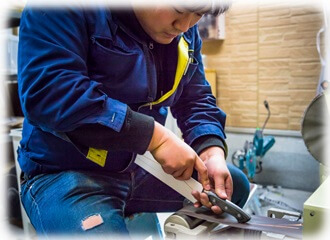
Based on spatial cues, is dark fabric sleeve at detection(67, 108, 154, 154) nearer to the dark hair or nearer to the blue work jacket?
the blue work jacket

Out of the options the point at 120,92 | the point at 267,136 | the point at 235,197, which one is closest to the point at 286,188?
the point at 267,136

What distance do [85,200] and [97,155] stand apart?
0.08 m

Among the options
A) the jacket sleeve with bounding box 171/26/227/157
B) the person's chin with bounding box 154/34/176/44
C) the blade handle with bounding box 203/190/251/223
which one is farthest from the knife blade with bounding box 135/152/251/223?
the person's chin with bounding box 154/34/176/44

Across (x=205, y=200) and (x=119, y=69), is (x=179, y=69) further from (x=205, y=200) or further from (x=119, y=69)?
(x=205, y=200)

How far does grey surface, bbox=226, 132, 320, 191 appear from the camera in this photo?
2.04 meters

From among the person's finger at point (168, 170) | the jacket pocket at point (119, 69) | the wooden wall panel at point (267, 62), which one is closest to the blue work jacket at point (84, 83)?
the jacket pocket at point (119, 69)

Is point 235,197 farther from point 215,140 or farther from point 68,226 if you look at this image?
point 68,226

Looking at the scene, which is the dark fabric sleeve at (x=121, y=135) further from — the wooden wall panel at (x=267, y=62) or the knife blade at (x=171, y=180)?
the wooden wall panel at (x=267, y=62)

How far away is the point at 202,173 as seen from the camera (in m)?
0.60

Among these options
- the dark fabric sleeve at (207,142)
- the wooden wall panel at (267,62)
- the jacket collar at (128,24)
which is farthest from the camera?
the wooden wall panel at (267,62)

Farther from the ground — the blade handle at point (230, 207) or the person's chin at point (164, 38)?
the person's chin at point (164, 38)

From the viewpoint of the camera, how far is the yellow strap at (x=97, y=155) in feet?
1.78

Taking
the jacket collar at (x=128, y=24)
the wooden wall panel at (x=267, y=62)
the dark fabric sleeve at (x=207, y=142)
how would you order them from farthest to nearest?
the wooden wall panel at (x=267, y=62)
the dark fabric sleeve at (x=207, y=142)
the jacket collar at (x=128, y=24)

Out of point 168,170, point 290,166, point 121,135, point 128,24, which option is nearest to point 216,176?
point 168,170
